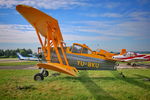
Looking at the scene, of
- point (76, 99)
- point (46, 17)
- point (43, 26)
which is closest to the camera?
point (76, 99)

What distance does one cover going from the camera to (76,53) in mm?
7793

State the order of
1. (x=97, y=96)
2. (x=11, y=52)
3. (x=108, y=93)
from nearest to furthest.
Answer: (x=97, y=96) < (x=108, y=93) < (x=11, y=52)

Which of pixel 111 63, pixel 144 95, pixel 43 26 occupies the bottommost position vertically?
pixel 144 95

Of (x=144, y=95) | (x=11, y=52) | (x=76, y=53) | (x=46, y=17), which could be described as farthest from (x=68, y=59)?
(x=11, y=52)

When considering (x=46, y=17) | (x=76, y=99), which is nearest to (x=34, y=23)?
(x=46, y=17)

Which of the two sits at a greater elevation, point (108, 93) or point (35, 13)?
point (35, 13)

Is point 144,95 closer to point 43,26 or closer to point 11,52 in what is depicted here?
point 43,26

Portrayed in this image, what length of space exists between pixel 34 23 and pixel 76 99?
14.9ft

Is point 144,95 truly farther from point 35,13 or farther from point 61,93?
point 35,13

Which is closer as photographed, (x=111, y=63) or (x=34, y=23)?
(x=34, y=23)

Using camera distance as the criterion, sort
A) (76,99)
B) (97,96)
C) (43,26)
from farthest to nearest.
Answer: (43,26), (97,96), (76,99)

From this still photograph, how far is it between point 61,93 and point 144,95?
11.6 feet

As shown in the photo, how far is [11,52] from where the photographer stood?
76312 millimetres

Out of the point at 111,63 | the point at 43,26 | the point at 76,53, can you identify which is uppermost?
the point at 43,26
